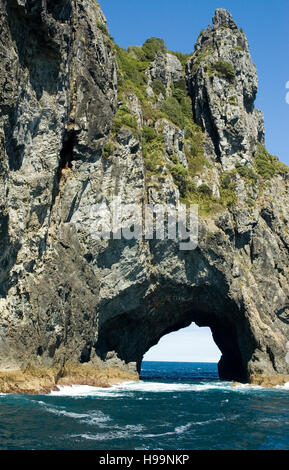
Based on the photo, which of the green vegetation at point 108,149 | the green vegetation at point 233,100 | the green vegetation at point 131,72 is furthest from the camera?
the green vegetation at point 233,100

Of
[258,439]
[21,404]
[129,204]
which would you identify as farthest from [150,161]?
[258,439]

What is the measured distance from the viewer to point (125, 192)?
43.2 m

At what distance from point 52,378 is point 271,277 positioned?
3068 cm

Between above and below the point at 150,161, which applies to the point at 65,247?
below

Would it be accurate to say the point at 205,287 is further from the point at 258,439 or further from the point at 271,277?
the point at 258,439

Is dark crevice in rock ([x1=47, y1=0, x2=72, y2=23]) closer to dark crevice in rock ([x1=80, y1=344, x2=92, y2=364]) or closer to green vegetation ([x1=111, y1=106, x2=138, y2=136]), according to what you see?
green vegetation ([x1=111, y1=106, x2=138, y2=136])

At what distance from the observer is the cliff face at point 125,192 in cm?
3198

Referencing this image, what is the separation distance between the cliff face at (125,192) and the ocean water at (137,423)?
734 cm

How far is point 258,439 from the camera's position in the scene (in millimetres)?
18891

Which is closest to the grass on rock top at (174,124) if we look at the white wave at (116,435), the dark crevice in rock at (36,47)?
the dark crevice in rock at (36,47)

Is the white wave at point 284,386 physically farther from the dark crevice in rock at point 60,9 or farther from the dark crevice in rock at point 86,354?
the dark crevice in rock at point 60,9

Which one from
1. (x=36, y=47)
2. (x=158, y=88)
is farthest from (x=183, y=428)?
(x=158, y=88)

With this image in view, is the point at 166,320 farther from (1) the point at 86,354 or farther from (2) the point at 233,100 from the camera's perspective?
(2) the point at 233,100

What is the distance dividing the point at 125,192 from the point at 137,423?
25.2 m
